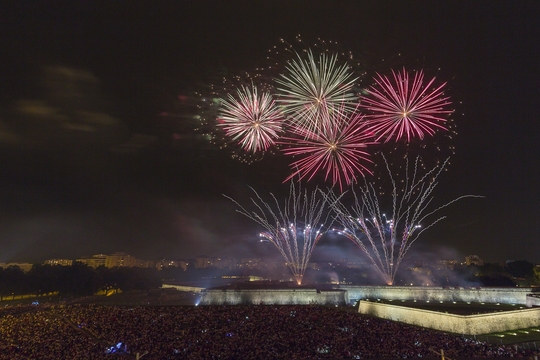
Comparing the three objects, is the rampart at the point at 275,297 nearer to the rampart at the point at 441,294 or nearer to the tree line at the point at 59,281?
the rampart at the point at 441,294

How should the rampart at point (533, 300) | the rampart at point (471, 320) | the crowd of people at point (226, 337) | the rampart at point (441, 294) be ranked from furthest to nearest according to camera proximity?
the rampart at point (441, 294) → the rampart at point (533, 300) → the rampart at point (471, 320) → the crowd of people at point (226, 337)

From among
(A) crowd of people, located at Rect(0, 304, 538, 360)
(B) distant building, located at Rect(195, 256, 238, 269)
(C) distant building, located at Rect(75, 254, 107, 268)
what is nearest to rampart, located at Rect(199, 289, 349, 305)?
(A) crowd of people, located at Rect(0, 304, 538, 360)

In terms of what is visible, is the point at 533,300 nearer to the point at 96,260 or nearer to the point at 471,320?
the point at 471,320

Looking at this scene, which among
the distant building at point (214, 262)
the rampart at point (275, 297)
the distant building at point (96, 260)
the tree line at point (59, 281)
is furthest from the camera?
the distant building at point (214, 262)

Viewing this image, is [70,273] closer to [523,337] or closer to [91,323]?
[91,323]

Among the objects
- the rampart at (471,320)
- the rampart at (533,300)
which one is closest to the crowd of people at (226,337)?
the rampart at (471,320)

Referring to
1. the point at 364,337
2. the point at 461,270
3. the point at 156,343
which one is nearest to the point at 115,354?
the point at 156,343

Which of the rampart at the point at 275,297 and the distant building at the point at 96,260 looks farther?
the distant building at the point at 96,260

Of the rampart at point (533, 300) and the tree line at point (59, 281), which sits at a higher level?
the rampart at point (533, 300)
